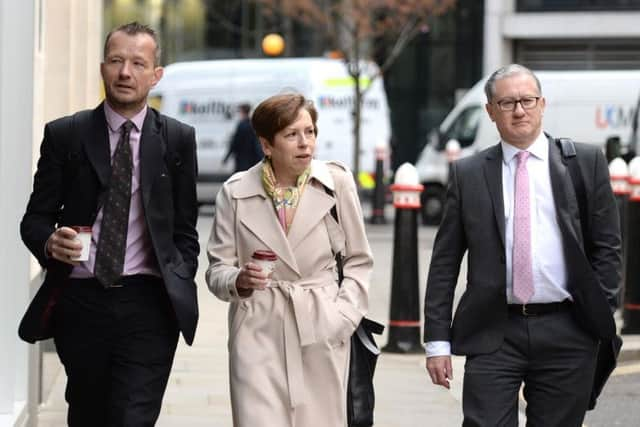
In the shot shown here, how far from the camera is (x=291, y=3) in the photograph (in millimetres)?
37688

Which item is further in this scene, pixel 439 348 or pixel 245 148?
pixel 245 148

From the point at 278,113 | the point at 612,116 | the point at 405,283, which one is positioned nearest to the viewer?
the point at 278,113

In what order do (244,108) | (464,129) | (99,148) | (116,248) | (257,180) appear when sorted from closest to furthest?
(116,248)
(99,148)
(257,180)
(244,108)
(464,129)

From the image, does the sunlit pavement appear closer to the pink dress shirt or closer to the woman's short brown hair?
the pink dress shirt

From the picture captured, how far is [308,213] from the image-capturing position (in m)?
5.45

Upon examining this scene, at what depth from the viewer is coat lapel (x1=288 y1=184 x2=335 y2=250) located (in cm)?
544

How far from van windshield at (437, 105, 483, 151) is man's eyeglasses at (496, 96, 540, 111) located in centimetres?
2123

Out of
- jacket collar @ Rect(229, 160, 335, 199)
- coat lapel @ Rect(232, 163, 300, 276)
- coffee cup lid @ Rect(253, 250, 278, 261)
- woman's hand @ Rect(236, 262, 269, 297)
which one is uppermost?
jacket collar @ Rect(229, 160, 335, 199)

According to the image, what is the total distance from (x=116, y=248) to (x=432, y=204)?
21.7m

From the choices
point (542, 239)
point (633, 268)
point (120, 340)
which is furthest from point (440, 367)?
point (633, 268)

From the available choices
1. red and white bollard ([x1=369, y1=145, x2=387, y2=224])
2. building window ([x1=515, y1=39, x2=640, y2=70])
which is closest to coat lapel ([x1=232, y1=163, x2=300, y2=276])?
red and white bollard ([x1=369, y1=145, x2=387, y2=224])

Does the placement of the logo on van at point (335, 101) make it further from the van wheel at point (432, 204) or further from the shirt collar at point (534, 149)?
the shirt collar at point (534, 149)

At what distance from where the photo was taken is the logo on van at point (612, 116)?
25016mm

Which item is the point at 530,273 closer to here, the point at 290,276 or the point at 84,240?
the point at 290,276
